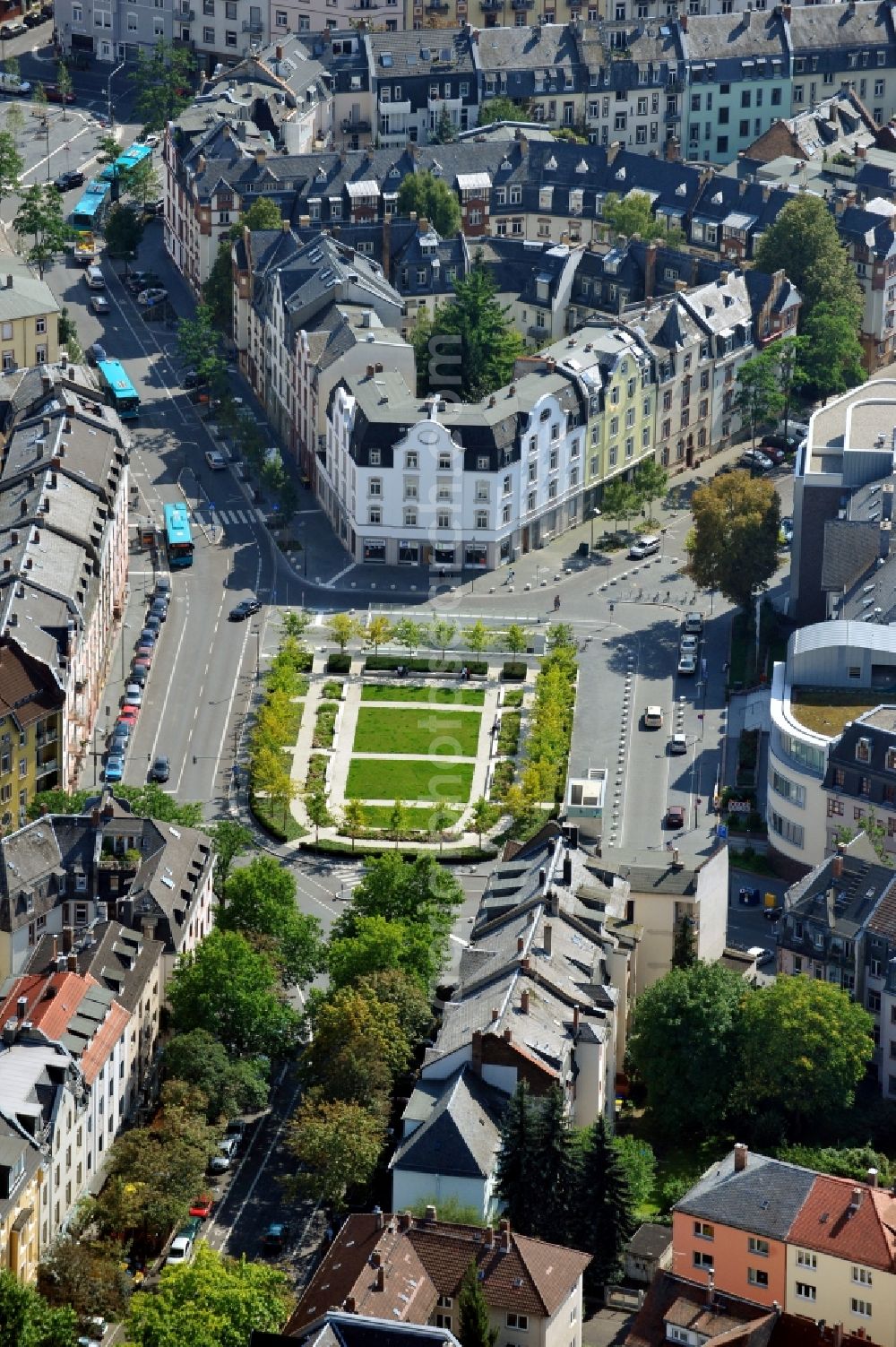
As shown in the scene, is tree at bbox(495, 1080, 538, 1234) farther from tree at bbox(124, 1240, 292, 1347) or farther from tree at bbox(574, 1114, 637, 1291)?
tree at bbox(124, 1240, 292, 1347)

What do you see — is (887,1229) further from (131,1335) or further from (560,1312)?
(131,1335)

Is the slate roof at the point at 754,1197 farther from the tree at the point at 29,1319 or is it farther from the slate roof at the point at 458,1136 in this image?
the tree at the point at 29,1319

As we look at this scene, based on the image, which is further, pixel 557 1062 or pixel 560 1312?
pixel 557 1062

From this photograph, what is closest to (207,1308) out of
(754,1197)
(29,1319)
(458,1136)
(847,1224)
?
(29,1319)

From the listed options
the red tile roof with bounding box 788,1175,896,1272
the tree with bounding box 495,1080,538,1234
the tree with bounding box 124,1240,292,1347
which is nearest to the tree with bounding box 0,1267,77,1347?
the tree with bounding box 124,1240,292,1347

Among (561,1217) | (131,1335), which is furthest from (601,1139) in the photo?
(131,1335)

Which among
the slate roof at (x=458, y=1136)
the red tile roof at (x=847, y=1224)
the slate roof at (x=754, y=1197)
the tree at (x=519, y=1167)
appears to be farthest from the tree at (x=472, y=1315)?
the red tile roof at (x=847, y=1224)

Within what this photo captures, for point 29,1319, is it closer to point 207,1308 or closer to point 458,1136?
point 207,1308
